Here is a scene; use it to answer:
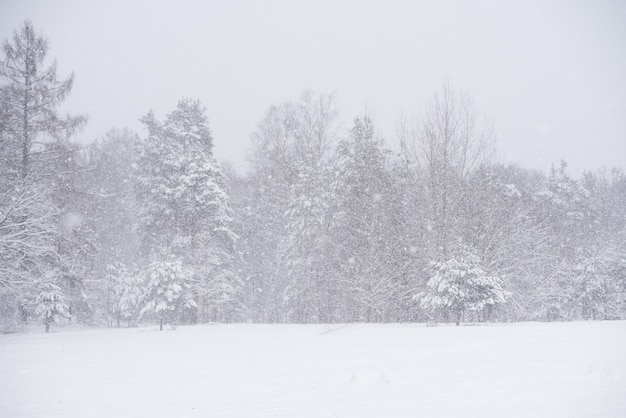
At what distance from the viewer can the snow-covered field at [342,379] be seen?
6.15 metres

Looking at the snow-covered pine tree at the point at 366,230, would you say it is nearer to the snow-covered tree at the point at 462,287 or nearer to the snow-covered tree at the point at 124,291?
the snow-covered tree at the point at 462,287

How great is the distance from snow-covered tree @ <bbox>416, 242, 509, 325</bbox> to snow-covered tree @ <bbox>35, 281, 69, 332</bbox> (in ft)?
56.8

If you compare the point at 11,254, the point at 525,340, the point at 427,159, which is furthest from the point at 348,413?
the point at 427,159

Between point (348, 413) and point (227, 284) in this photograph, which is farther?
point (227, 284)

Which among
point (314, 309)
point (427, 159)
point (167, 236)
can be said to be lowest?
point (314, 309)

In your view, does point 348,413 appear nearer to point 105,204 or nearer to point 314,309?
point 314,309

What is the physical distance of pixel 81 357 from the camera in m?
12.2

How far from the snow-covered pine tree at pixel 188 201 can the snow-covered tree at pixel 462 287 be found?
1402 cm

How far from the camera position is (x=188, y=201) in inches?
1084

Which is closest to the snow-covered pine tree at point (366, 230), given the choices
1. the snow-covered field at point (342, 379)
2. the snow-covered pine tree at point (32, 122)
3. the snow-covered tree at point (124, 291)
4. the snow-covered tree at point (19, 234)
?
the snow-covered field at point (342, 379)

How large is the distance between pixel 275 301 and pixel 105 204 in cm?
1781

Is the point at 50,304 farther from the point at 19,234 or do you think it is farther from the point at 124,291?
the point at 124,291

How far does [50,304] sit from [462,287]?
19.1 metres

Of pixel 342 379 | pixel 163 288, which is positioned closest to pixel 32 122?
pixel 163 288
